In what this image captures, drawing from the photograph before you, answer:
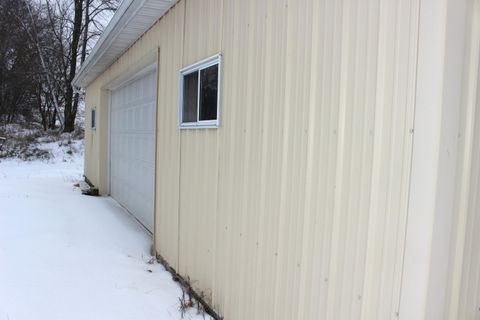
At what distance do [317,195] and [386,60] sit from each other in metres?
0.79

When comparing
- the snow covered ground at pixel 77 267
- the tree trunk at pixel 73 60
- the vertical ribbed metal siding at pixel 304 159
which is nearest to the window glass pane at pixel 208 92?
the vertical ribbed metal siding at pixel 304 159

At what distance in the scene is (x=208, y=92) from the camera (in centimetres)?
382

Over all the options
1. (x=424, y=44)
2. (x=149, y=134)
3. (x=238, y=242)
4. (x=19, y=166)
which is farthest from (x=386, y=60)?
(x=19, y=166)

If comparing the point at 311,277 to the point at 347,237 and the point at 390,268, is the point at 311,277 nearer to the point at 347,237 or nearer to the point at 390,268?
the point at 347,237

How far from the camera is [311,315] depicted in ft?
7.47

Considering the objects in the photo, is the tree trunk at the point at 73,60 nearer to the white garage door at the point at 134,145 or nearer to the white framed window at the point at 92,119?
the white framed window at the point at 92,119

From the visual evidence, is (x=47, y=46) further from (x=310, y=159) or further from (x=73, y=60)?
(x=310, y=159)

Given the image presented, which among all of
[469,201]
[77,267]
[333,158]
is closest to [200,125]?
[333,158]

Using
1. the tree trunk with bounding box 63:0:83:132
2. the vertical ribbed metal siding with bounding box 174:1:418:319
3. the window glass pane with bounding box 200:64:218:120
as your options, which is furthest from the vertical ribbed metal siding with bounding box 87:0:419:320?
the tree trunk with bounding box 63:0:83:132

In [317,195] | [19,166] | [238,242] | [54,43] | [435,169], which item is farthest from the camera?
[54,43]

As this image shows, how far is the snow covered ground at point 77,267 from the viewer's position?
350 cm

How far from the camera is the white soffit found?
491 centimetres

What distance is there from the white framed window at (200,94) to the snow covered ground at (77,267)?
1.66 m

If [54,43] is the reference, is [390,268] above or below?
below
